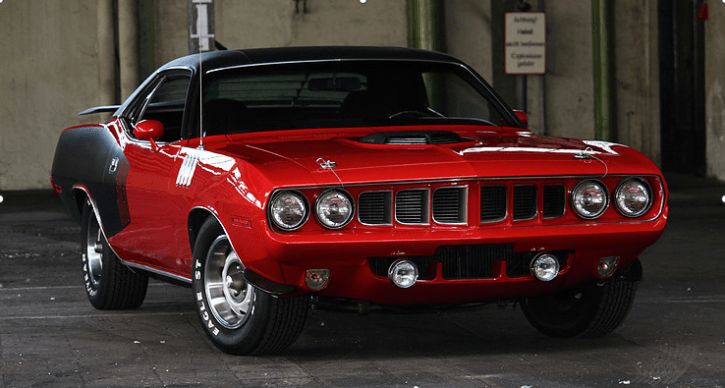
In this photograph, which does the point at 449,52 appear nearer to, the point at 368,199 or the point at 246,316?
the point at 246,316

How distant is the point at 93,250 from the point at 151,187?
1.44 meters

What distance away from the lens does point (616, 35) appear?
22750 millimetres

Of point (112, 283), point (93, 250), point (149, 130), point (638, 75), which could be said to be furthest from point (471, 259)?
point (638, 75)

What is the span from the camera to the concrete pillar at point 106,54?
20.9 meters

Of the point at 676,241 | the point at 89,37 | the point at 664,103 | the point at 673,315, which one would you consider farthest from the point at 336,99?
the point at 664,103

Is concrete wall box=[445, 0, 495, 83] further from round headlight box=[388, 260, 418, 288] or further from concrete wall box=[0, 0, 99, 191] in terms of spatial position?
round headlight box=[388, 260, 418, 288]

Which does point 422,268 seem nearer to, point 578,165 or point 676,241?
point 578,165

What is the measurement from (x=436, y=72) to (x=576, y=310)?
58.6 inches

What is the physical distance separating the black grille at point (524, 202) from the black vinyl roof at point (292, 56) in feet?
5.26

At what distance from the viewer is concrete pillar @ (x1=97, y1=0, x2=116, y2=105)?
20859 mm

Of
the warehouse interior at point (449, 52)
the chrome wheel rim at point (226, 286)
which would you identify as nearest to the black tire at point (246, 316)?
the chrome wheel rim at point (226, 286)

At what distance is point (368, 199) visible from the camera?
663 centimetres

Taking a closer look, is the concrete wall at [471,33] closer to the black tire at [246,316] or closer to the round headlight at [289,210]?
the black tire at [246,316]

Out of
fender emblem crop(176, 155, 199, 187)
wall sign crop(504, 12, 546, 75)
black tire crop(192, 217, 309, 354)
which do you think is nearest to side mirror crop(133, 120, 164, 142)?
fender emblem crop(176, 155, 199, 187)
